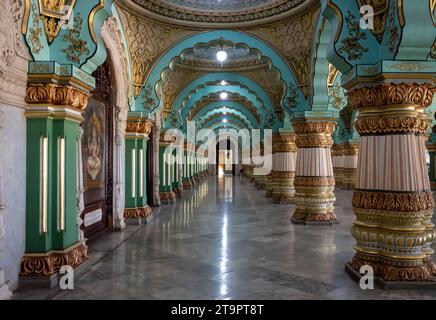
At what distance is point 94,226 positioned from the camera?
7031mm

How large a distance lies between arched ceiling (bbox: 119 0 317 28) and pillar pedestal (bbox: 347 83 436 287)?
177 inches

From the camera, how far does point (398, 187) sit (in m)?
4.09

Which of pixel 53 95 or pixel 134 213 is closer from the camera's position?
pixel 53 95

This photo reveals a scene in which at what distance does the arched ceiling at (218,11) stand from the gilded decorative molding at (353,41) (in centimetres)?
363

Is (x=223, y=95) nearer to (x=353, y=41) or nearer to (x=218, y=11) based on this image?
(x=218, y=11)

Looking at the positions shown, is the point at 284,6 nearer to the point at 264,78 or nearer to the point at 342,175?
the point at 264,78

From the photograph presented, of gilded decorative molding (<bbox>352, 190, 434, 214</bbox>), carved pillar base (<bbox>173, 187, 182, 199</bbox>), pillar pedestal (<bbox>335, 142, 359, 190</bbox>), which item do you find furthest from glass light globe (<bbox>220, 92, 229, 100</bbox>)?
gilded decorative molding (<bbox>352, 190, 434, 214</bbox>)

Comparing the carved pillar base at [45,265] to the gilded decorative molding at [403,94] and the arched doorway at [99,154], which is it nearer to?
the arched doorway at [99,154]

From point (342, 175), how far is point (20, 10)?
20.6m

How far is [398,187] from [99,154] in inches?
222

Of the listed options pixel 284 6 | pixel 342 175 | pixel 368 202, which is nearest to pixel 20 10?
pixel 368 202

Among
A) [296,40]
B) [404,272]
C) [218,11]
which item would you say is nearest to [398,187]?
[404,272]

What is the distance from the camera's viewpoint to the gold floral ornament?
429 centimetres
